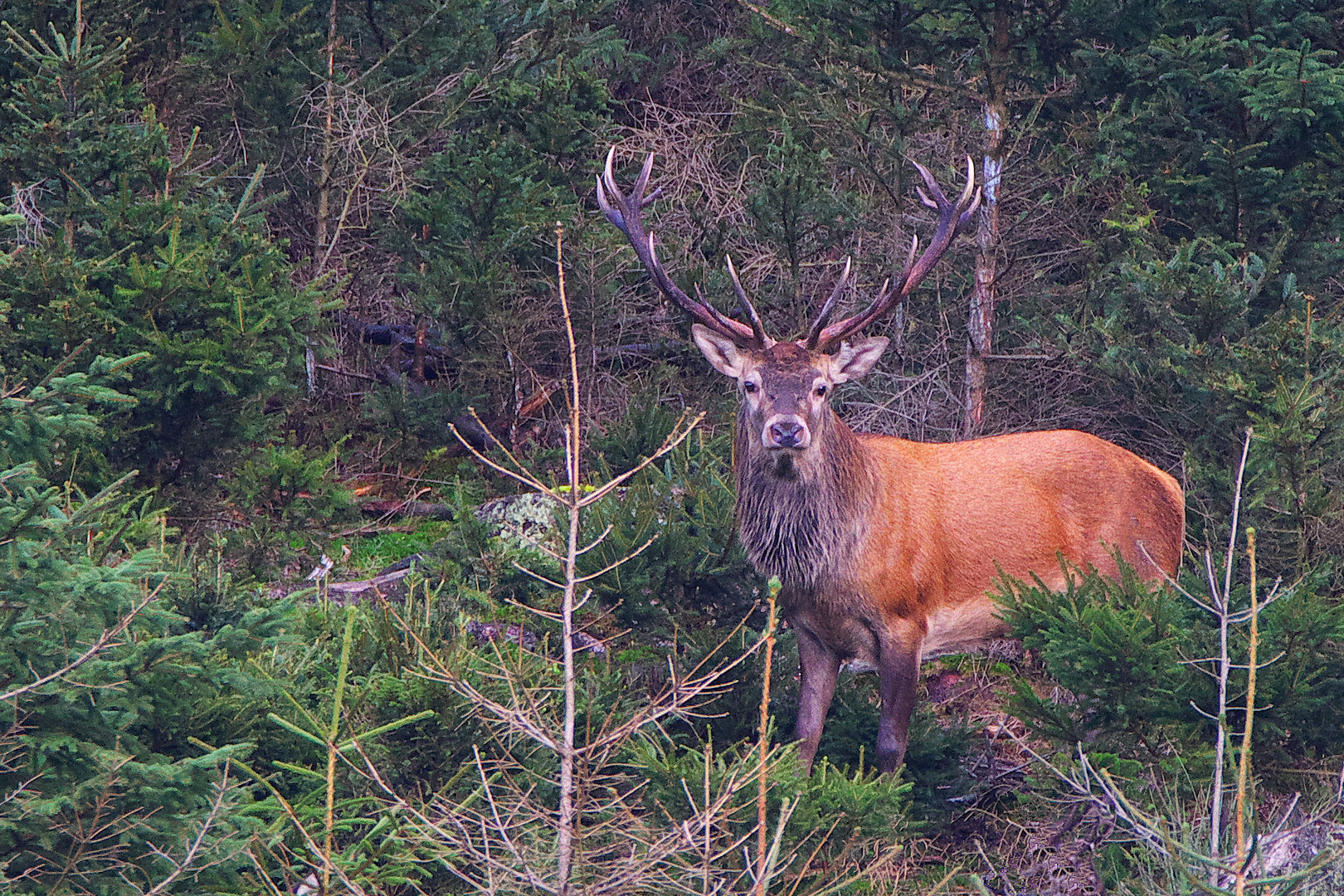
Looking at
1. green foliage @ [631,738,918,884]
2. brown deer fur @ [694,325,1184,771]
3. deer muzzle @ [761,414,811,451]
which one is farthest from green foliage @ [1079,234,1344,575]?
green foliage @ [631,738,918,884]

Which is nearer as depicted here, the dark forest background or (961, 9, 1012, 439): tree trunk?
the dark forest background

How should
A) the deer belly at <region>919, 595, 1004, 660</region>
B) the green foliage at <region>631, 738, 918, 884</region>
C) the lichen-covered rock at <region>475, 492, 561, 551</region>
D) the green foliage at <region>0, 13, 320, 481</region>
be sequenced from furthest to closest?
the lichen-covered rock at <region>475, 492, 561, 551</region>
the green foliage at <region>0, 13, 320, 481</region>
the deer belly at <region>919, 595, 1004, 660</region>
the green foliage at <region>631, 738, 918, 884</region>

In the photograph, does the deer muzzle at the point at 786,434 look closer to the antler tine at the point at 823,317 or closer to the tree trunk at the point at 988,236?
the antler tine at the point at 823,317

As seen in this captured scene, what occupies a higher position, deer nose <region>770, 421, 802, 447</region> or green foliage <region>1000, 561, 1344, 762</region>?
deer nose <region>770, 421, 802, 447</region>

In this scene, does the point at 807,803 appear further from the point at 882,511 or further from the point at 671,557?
the point at 671,557

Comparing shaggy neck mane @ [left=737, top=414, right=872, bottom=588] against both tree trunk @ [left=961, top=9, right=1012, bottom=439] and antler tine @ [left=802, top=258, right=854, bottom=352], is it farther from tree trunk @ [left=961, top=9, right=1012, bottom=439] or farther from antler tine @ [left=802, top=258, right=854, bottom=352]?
tree trunk @ [left=961, top=9, right=1012, bottom=439]

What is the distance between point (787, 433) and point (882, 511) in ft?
2.81

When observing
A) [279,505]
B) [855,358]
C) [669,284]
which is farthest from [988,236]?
[279,505]

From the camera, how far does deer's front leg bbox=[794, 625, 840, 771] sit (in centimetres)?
681

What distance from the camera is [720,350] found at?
6977 mm

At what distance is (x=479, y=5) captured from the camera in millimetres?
10961

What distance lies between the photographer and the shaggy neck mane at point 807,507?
673cm

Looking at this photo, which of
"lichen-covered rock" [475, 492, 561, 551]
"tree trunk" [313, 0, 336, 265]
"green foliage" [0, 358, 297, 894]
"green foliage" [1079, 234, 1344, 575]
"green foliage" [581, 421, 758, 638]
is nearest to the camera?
"green foliage" [0, 358, 297, 894]

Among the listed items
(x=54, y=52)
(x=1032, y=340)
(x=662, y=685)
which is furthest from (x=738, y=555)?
(x=54, y=52)
